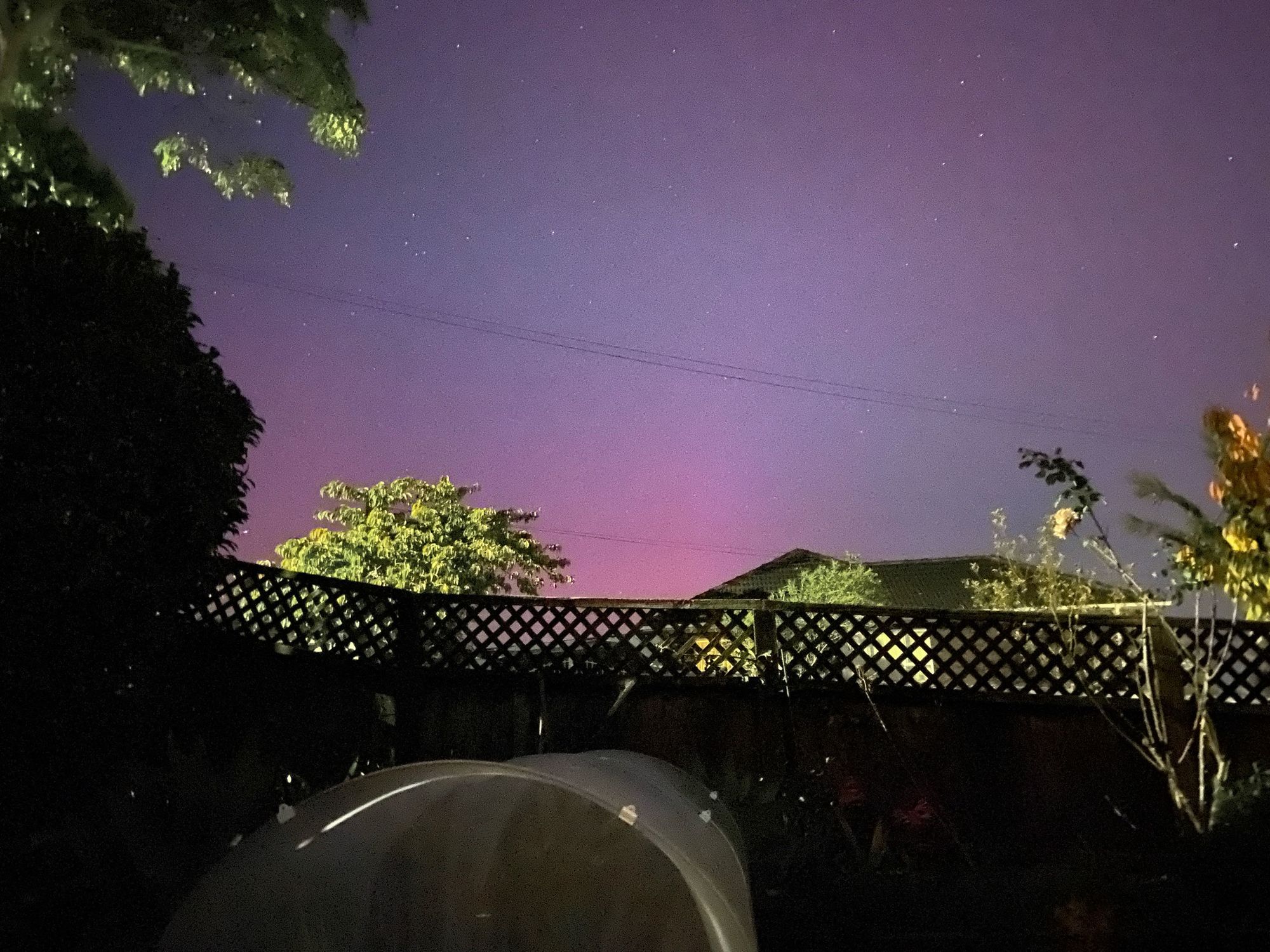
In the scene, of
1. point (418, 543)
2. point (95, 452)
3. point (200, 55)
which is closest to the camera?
point (95, 452)

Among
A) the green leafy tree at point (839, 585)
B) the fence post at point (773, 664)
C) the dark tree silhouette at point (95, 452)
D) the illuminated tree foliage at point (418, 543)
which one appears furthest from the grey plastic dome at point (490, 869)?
the green leafy tree at point (839, 585)

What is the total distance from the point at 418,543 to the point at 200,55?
12.4 m

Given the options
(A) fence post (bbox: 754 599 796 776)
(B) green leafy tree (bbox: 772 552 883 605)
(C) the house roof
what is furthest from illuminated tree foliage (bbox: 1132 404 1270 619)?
(C) the house roof

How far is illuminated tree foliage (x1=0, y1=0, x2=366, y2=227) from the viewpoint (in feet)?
25.3

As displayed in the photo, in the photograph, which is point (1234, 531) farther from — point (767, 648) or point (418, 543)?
point (418, 543)

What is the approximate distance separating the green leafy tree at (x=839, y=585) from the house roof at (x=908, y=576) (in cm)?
196

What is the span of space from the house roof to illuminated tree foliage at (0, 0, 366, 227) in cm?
2380

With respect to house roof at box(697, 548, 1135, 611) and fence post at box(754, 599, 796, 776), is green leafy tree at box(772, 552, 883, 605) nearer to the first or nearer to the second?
house roof at box(697, 548, 1135, 611)

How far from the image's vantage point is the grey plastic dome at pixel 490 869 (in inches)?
61.5

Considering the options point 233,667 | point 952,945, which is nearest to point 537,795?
point 952,945

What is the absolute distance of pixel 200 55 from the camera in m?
8.64

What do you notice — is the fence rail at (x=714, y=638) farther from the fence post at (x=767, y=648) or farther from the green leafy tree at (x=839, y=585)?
the green leafy tree at (x=839, y=585)

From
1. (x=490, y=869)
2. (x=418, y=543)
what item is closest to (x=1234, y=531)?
(x=490, y=869)

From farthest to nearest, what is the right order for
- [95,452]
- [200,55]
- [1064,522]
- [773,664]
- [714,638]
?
[200,55] → [714,638] → [773,664] → [1064,522] → [95,452]
